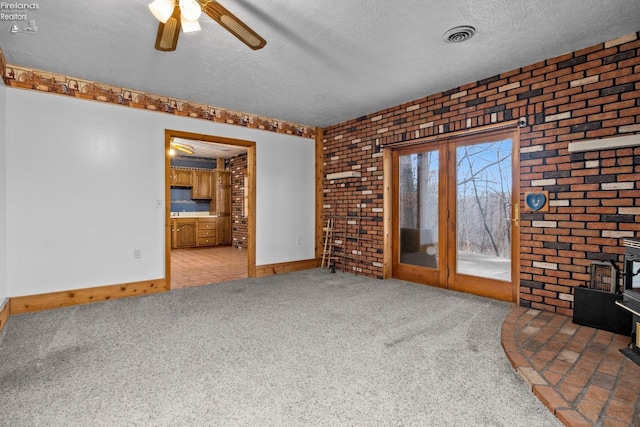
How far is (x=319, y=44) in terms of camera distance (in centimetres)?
285

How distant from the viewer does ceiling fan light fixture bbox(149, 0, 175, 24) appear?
1873 mm

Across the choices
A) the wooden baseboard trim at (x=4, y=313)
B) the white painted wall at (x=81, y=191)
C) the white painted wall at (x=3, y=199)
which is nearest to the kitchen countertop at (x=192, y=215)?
the white painted wall at (x=81, y=191)

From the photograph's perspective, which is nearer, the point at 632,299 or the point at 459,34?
the point at 632,299

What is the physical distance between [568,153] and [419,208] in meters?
1.84

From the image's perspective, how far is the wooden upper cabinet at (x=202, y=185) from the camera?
9219 millimetres

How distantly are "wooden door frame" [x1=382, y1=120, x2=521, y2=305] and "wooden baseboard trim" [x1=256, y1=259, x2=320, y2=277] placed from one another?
1512 mm

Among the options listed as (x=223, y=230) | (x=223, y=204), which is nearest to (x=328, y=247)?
(x=223, y=230)

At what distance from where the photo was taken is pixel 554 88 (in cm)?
311

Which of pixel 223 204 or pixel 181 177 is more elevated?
pixel 181 177

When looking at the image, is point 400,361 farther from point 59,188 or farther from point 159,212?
point 59,188

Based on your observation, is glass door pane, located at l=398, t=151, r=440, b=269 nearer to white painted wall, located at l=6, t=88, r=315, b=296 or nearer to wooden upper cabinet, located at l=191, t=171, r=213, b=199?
white painted wall, located at l=6, t=88, r=315, b=296

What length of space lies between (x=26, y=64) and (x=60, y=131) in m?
0.70

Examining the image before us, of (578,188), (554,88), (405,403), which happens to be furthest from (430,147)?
(405,403)

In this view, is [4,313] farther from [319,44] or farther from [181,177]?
[181,177]
